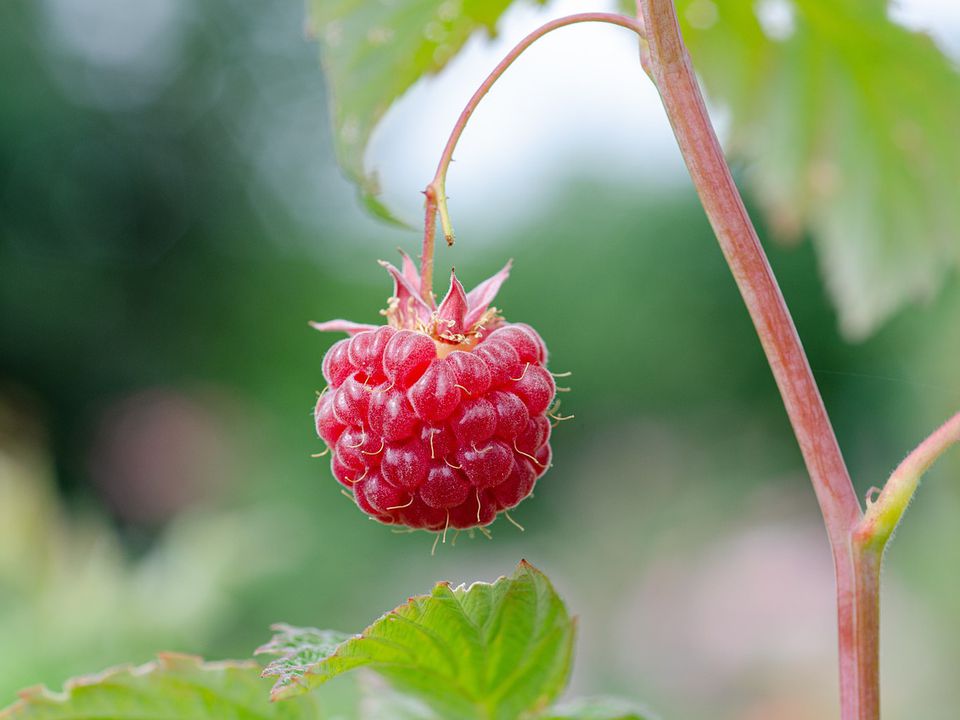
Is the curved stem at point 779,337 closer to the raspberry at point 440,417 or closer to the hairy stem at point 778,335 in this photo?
the hairy stem at point 778,335

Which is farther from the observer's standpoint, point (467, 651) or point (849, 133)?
point (849, 133)

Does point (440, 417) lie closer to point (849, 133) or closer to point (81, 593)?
point (849, 133)

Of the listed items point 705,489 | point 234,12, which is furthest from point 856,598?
point 234,12

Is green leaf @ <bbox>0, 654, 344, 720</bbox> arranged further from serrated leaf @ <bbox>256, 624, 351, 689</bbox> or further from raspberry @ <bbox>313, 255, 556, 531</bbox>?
raspberry @ <bbox>313, 255, 556, 531</bbox>

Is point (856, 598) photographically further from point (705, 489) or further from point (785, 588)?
point (705, 489)

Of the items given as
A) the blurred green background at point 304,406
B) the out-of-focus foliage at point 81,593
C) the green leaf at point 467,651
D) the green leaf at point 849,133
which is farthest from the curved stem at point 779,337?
the out-of-focus foliage at point 81,593

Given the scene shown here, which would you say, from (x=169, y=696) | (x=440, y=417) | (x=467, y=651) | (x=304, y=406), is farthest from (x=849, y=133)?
(x=304, y=406)

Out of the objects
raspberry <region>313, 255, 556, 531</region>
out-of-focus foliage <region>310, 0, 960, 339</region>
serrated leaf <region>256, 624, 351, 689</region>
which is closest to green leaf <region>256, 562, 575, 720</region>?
serrated leaf <region>256, 624, 351, 689</region>
